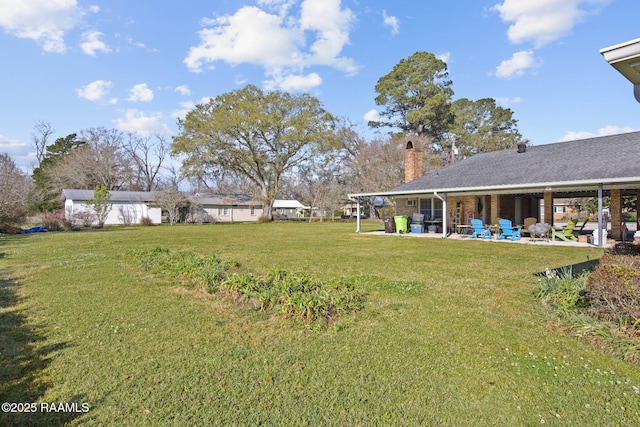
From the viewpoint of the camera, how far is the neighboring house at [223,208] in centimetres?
3703

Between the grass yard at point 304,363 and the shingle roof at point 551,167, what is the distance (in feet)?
31.0

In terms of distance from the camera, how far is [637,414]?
2.46m

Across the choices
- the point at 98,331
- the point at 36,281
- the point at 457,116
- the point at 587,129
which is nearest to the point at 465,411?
the point at 98,331

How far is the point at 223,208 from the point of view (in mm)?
39656

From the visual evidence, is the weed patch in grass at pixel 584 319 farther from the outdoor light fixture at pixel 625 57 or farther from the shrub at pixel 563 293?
the outdoor light fixture at pixel 625 57

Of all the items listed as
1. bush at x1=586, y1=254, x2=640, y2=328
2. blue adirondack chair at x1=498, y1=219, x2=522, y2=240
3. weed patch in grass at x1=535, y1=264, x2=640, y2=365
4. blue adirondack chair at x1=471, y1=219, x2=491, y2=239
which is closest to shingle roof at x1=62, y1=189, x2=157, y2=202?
blue adirondack chair at x1=471, y1=219, x2=491, y2=239

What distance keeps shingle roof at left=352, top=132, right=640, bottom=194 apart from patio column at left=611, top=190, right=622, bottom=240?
1713 millimetres

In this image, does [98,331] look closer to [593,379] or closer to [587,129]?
[593,379]

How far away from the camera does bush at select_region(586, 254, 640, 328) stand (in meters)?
3.79

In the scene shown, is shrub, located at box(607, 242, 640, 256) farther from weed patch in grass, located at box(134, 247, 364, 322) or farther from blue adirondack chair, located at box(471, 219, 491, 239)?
blue adirondack chair, located at box(471, 219, 491, 239)

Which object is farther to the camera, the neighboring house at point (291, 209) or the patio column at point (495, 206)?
the neighboring house at point (291, 209)

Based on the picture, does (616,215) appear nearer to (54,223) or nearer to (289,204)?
(54,223)

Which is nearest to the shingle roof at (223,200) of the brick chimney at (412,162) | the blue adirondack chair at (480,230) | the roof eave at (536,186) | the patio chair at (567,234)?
the brick chimney at (412,162)

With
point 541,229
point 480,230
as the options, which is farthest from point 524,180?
point 480,230
